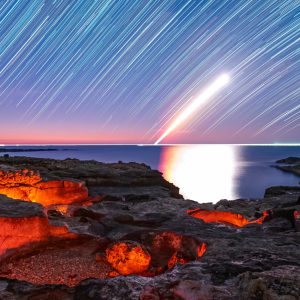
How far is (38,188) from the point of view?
1788 cm

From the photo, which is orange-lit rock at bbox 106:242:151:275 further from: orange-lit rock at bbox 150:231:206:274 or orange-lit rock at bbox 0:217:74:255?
orange-lit rock at bbox 0:217:74:255

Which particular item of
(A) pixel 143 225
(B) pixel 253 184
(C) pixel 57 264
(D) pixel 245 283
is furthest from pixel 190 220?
(B) pixel 253 184

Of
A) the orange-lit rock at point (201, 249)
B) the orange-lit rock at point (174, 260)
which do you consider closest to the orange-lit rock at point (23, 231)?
the orange-lit rock at point (174, 260)

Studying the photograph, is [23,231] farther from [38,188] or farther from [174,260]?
[38,188]

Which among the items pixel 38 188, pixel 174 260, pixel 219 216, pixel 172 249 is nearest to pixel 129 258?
→ pixel 174 260

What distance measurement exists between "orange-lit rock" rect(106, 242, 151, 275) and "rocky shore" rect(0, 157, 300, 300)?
1.2 inches

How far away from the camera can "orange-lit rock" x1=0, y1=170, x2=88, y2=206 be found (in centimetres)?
1633

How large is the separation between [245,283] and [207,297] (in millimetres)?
844

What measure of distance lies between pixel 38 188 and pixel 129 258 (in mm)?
9869

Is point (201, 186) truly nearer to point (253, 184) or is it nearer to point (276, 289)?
point (253, 184)

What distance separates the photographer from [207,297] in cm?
615

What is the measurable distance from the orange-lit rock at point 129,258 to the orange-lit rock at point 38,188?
8.64 meters

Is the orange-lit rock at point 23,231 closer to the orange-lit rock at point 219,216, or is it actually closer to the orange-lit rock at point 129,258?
the orange-lit rock at point 129,258

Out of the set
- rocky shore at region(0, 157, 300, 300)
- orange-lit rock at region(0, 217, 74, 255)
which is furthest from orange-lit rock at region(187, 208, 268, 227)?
orange-lit rock at region(0, 217, 74, 255)
